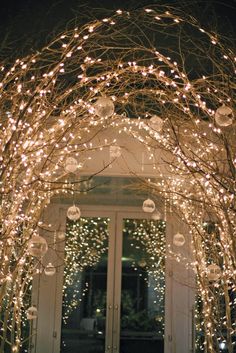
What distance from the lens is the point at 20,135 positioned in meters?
3.98

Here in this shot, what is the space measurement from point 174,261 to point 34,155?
13.2 feet

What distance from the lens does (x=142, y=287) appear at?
8172mm

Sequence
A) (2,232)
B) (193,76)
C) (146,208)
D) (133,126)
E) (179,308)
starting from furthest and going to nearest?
1. (179,308)
2. (133,126)
3. (193,76)
4. (146,208)
5. (2,232)

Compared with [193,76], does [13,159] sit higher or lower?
lower

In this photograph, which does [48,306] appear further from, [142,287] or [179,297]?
[179,297]

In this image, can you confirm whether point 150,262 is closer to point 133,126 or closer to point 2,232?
point 133,126

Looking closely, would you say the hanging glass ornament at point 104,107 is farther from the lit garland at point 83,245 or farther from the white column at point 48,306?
the lit garland at point 83,245

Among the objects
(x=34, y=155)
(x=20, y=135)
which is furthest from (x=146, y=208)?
(x=20, y=135)

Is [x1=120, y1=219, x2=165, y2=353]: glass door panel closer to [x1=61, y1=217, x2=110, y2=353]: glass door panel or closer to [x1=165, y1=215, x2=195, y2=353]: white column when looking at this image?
[x1=165, y1=215, x2=195, y2=353]: white column

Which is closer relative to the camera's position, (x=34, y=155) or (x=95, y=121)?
(x=34, y=155)

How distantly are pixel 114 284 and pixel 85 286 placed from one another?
44 cm

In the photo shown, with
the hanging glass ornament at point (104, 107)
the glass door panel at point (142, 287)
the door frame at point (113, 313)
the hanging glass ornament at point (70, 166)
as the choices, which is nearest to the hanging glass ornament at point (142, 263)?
the glass door panel at point (142, 287)

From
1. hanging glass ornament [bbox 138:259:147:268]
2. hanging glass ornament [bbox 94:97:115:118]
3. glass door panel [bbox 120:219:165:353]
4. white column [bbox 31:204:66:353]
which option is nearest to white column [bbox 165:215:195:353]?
glass door panel [bbox 120:219:165:353]

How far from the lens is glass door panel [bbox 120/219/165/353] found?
26.2 ft
